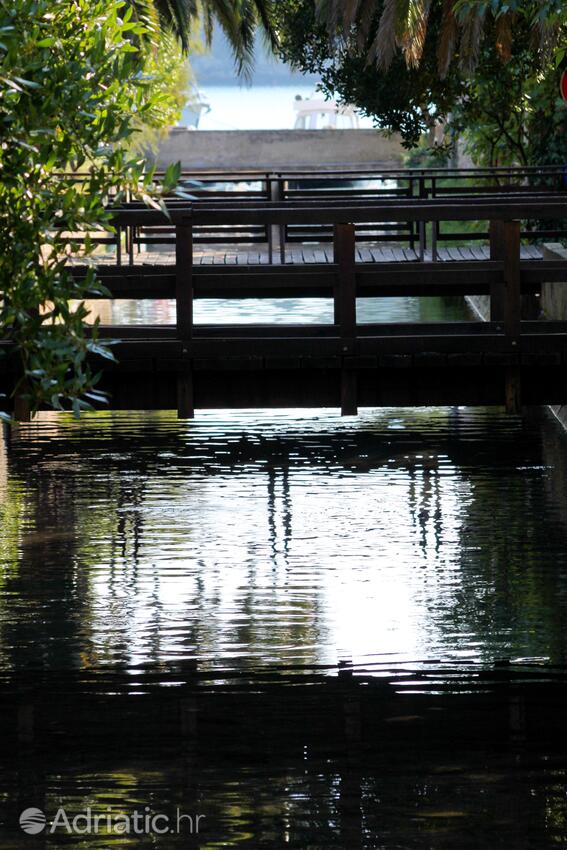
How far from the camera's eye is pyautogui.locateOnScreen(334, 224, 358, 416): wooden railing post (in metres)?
10.6

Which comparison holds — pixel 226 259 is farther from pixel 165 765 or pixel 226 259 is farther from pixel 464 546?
pixel 165 765

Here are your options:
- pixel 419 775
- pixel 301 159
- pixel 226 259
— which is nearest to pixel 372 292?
pixel 419 775

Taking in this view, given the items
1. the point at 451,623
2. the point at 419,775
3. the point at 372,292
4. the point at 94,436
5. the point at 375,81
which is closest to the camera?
the point at 419,775

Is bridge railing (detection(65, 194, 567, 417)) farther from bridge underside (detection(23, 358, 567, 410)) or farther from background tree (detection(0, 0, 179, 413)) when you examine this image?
background tree (detection(0, 0, 179, 413))

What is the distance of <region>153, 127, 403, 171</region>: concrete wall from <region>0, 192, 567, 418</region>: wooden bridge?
32.5 meters

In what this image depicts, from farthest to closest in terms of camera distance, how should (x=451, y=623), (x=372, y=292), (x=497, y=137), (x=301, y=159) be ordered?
(x=301, y=159) < (x=497, y=137) < (x=372, y=292) < (x=451, y=623)

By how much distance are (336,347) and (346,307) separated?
29 cm

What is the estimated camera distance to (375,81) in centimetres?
2403

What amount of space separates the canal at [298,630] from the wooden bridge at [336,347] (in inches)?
55.8

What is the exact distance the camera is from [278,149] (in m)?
44.2

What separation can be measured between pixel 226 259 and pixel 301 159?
82.2 ft

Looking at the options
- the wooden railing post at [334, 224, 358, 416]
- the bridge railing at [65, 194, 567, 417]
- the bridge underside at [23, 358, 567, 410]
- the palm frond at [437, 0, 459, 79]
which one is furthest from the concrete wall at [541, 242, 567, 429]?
the wooden railing post at [334, 224, 358, 416]

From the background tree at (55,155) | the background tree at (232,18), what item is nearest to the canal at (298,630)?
the background tree at (55,155)

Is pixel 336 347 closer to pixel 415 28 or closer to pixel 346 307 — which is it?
pixel 346 307
